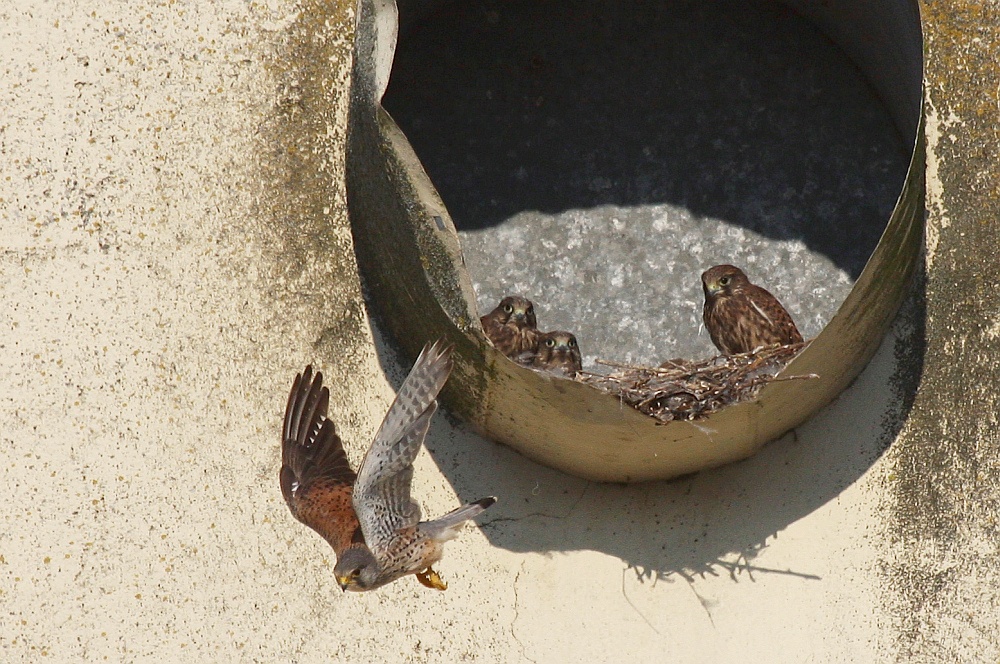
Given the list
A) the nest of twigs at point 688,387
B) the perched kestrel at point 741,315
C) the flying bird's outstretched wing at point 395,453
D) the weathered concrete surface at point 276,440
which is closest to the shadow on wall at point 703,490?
the weathered concrete surface at point 276,440

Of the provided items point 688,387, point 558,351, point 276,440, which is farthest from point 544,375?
point 276,440

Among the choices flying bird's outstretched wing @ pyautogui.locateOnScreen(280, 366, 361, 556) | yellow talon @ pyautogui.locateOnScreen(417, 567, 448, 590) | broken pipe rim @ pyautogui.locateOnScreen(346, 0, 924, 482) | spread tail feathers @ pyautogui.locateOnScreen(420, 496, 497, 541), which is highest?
broken pipe rim @ pyautogui.locateOnScreen(346, 0, 924, 482)

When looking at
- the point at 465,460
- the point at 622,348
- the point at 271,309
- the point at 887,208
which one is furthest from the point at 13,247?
the point at 887,208

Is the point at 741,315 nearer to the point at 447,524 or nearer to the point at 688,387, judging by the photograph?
the point at 688,387

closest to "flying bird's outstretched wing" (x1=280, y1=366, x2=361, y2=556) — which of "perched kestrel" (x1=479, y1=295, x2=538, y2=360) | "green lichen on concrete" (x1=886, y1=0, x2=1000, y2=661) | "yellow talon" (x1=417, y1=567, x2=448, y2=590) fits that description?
"yellow talon" (x1=417, y1=567, x2=448, y2=590)

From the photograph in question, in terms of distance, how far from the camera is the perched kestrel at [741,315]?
19.9 feet

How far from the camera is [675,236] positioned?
256 inches

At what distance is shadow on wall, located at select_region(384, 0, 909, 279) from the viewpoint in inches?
253

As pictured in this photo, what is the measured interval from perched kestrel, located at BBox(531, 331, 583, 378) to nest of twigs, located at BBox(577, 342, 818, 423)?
0.40 metres

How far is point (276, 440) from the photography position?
601 centimetres

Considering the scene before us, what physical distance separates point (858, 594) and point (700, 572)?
1.55ft

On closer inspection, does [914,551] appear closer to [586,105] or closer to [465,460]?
[465,460]

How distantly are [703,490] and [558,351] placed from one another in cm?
62

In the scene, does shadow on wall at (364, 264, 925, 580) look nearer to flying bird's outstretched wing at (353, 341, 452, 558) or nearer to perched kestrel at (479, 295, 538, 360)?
perched kestrel at (479, 295, 538, 360)
